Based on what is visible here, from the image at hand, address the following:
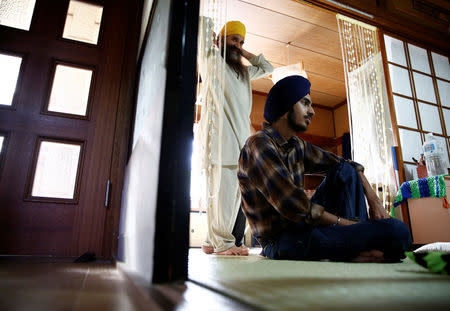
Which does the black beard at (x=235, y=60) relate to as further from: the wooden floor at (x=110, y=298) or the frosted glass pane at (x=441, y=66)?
the frosted glass pane at (x=441, y=66)

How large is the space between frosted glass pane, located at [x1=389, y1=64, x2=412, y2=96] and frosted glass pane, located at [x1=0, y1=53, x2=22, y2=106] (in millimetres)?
3236

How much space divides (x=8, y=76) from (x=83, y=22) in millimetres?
579

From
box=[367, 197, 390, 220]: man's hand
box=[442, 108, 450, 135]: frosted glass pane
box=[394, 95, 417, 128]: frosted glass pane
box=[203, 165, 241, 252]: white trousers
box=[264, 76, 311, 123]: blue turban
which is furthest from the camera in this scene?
box=[442, 108, 450, 135]: frosted glass pane

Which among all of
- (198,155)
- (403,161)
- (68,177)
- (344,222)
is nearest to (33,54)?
(68,177)

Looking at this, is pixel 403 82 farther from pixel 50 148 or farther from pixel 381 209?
pixel 50 148

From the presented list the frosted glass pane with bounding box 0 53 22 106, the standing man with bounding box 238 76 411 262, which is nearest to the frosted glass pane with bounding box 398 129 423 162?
the standing man with bounding box 238 76 411 262

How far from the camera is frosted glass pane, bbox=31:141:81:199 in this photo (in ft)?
5.17

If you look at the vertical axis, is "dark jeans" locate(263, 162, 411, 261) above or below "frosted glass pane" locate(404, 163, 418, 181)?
below

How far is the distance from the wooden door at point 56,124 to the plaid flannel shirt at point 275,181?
897 mm

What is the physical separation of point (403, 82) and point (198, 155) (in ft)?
8.23

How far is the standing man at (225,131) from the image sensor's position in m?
1.71

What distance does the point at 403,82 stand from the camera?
3090 mm

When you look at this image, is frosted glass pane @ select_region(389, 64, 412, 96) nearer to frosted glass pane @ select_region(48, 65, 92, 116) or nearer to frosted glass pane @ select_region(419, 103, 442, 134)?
frosted glass pane @ select_region(419, 103, 442, 134)

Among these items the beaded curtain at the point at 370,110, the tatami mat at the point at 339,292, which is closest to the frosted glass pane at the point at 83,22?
the tatami mat at the point at 339,292
